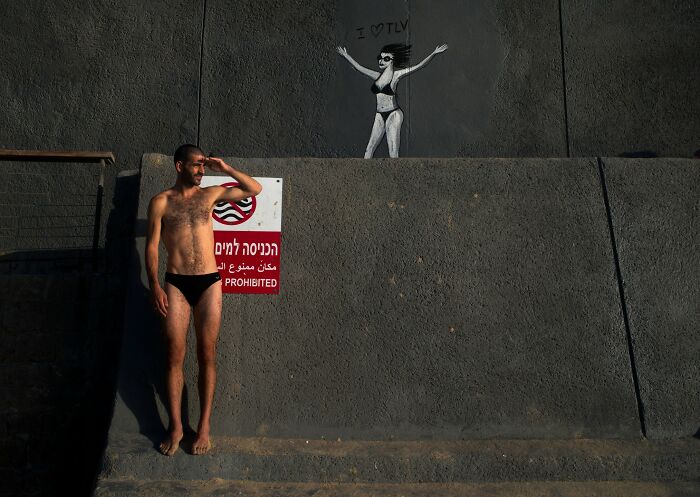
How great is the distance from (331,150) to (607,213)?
3683mm

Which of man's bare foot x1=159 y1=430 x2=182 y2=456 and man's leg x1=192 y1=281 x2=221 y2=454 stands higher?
man's leg x1=192 y1=281 x2=221 y2=454

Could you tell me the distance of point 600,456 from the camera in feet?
12.0

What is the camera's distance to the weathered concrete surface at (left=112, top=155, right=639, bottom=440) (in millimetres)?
3955

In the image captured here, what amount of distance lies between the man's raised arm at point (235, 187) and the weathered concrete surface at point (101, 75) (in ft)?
11.2

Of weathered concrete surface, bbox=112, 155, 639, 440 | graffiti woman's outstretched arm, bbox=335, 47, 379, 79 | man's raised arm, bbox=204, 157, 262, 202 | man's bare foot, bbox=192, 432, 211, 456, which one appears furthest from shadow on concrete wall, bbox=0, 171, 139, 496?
graffiti woman's outstretched arm, bbox=335, 47, 379, 79

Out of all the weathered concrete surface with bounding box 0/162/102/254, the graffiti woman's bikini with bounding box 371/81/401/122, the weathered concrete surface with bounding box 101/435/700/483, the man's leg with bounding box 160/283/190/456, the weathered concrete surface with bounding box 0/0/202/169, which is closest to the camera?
the weathered concrete surface with bounding box 101/435/700/483

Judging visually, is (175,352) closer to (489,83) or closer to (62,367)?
(62,367)

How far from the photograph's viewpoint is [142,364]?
402 cm

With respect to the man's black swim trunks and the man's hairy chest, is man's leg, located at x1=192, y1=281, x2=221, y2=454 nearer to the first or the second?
the man's black swim trunks

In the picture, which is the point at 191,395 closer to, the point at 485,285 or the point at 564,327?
the point at 485,285

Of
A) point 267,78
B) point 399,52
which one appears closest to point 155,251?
point 267,78

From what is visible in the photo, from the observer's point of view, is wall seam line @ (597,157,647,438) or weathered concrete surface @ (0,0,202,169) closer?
wall seam line @ (597,157,647,438)

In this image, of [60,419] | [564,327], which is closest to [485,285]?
[564,327]

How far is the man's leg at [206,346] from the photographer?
12.3 ft
